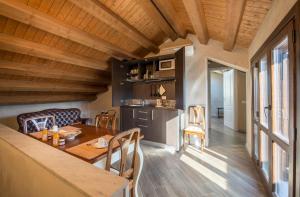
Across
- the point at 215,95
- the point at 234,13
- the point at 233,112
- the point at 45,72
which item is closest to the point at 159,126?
the point at 234,13

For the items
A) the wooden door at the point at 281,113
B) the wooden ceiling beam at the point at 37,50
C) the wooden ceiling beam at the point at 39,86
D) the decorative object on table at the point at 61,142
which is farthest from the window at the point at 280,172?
the wooden ceiling beam at the point at 39,86

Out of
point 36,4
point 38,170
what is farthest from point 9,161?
point 36,4

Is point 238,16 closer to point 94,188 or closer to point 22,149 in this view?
point 94,188

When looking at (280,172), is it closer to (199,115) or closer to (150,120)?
(199,115)

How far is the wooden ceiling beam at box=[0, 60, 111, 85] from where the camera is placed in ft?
9.69

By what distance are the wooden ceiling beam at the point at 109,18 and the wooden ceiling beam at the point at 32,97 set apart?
2.94 meters

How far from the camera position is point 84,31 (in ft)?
9.59

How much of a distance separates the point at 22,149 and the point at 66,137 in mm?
810

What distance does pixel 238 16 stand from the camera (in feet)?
7.06

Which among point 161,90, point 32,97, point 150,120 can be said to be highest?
point 161,90

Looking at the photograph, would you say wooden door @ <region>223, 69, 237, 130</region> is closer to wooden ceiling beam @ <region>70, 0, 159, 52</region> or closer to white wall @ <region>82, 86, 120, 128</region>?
wooden ceiling beam @ <region>70, 0, 159, 52</region>

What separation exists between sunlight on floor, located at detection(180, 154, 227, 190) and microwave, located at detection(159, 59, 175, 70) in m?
2.23

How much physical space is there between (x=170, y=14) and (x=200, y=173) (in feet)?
9.67

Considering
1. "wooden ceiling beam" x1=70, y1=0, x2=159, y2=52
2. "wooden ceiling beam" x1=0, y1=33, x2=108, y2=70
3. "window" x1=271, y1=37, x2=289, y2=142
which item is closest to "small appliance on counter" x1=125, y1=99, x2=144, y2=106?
"wooden ceiling beam" x1=0, y1=33, x2=108, y2=70
